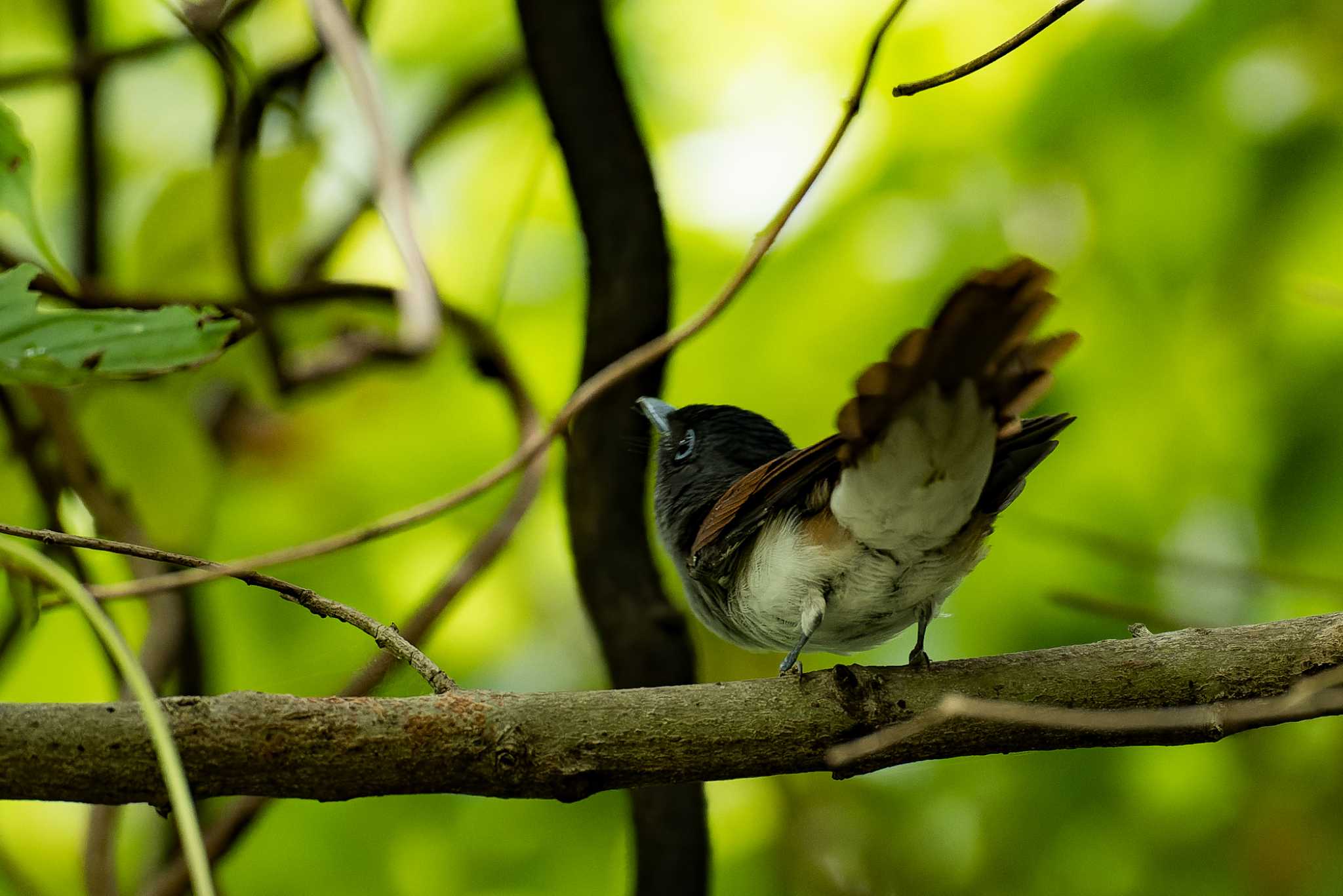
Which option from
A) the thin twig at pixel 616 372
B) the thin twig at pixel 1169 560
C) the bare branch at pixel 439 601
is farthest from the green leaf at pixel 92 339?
the thin twig at pixel 1169 560

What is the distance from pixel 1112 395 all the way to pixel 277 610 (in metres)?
1.71

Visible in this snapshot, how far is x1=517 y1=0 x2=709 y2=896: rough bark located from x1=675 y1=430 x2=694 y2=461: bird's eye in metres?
0.37

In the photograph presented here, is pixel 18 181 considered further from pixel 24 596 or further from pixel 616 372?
pixel 616 372

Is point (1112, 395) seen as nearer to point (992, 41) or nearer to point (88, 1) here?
point (992, 41)

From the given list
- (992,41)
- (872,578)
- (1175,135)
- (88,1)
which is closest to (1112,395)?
(1175,135)

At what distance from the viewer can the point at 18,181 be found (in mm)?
1135

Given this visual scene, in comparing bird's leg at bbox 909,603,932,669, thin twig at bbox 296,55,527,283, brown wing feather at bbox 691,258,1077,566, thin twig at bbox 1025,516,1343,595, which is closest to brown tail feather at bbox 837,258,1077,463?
brown wing feather at bbox 691,258,1077,566

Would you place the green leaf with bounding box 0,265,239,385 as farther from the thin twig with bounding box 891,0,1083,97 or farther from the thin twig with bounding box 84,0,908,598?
the thin twig with bounding box 891,0,1083,97

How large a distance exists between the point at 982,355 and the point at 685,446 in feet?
3.27

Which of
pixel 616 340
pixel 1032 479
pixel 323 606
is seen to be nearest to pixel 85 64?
pixel 616 340

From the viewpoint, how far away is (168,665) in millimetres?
1938

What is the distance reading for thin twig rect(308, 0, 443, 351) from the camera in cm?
193

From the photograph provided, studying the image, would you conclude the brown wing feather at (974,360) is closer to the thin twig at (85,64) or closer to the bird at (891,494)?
the bird at (891,494)

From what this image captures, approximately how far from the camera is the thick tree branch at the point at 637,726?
1001 mm
